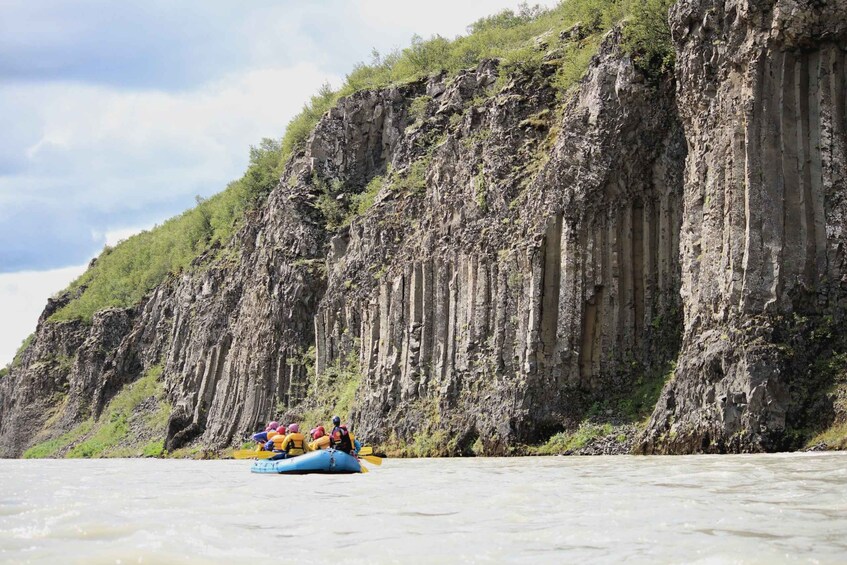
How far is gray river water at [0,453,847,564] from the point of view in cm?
1046

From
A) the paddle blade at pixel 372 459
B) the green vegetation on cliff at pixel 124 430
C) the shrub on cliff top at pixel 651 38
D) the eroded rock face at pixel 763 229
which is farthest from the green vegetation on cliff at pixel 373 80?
the paddle blade at pixel 372 459

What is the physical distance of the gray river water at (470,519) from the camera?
10.5 m

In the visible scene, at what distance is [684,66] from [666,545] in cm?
2548

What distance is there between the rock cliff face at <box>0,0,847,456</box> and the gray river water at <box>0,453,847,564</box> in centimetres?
683

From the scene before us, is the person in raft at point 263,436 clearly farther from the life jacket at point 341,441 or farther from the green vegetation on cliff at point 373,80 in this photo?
the green vegetation on cliff at point 373,80

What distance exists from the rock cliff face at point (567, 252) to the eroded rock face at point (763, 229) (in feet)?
0.22

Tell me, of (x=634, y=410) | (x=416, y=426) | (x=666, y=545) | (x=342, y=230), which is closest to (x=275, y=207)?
(x=342, y=230)

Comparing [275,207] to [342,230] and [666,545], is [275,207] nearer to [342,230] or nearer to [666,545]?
[342,230]

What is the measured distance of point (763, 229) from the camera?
2777cm

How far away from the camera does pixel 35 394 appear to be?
319 feet

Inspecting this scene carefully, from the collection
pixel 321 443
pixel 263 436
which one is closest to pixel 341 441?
pixel 321 443

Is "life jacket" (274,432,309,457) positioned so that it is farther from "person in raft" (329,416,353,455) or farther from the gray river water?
the gray river water

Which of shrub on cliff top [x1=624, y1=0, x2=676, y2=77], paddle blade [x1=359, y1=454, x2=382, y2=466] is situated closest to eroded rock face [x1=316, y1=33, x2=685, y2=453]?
shrub on cliff top [x1=624, y1=0, x2=676, y2=77]

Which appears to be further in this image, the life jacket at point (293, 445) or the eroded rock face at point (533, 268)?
the eroded rock face at point (533, 268)
